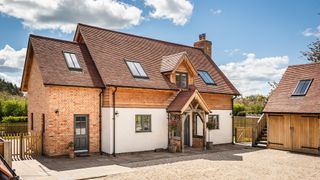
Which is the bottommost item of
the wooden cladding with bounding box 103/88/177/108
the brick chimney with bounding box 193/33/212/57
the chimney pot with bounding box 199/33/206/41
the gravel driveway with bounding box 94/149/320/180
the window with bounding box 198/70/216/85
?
the gravel driveway with bounding box 94/149/320/180

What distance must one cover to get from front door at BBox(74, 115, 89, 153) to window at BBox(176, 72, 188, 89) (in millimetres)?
6804

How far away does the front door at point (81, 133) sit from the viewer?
16453 mm

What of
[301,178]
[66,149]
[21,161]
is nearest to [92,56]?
[66,149]

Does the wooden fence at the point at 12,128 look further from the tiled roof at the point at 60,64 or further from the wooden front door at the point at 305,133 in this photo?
the wooden front door at the point at 305,133

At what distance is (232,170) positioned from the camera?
13.1 meters

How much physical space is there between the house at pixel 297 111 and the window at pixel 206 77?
4454 millimetres

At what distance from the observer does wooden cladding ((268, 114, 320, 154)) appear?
17.9m

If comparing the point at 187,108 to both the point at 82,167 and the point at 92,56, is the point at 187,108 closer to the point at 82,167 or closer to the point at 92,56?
the point at 92,56

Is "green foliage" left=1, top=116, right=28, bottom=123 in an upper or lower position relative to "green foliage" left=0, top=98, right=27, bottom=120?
lower

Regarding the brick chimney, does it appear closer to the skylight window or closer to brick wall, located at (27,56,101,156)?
the skylight window

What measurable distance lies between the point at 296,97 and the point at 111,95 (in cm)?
1198

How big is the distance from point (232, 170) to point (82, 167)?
6.63 metres

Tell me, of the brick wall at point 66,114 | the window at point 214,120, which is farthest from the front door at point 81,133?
the window at point 214,120

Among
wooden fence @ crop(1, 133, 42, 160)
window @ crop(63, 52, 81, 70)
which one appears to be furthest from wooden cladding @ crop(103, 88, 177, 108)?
wooden fence @ crop(1, 133, 42, 160)
